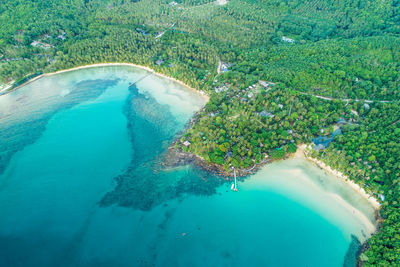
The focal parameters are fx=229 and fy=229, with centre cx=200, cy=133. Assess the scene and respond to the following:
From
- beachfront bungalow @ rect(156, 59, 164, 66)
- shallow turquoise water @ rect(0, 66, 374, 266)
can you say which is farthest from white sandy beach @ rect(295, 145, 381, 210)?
beachfront bungalow @ rect(156, 59, 164, 66)

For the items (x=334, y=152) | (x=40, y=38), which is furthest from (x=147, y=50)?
(x=334, y=152)

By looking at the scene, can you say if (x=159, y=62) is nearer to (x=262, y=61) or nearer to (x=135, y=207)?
(x=262, y=61)

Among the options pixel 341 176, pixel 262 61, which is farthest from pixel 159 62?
pixel 341 176

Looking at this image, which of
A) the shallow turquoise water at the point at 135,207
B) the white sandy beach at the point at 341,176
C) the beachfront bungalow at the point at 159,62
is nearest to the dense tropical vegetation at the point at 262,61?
the beachfront bungalow at the point at 159,62

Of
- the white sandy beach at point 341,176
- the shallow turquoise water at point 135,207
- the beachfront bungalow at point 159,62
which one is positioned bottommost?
the shallow turquoise water at point 135,207

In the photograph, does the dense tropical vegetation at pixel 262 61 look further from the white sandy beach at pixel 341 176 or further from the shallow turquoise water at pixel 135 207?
the shallow turquoise water at pixel 135 207

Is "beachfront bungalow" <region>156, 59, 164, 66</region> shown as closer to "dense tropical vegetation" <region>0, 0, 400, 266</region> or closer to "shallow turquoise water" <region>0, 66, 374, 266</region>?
"dense tropical vegetation" <region>0, 0, 400, 266</region>
